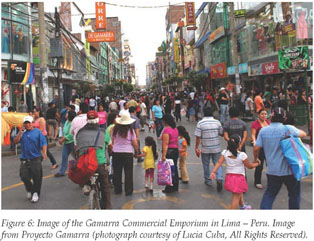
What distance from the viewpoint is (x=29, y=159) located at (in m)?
5.99

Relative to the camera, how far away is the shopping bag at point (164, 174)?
6.04 metres

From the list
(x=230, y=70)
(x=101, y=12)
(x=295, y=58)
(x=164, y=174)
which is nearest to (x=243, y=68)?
(x=230, y=70)

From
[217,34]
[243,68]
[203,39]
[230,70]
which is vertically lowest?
[243,68]

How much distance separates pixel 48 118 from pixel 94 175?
9.28m

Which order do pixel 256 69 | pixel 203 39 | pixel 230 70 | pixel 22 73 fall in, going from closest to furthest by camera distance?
pixel 22 73 < pixel 256 69 < pixel 230 70 < pixel 203 39

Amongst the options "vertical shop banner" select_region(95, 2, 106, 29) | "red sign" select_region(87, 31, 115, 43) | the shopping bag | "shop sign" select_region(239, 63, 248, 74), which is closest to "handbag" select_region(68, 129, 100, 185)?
the shopping bag

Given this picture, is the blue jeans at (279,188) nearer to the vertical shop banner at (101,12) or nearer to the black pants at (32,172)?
the black pants at (32,172)

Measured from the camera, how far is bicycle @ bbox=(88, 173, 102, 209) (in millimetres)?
4648

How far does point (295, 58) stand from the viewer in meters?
10.9

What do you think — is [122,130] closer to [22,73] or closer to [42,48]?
[42,48]

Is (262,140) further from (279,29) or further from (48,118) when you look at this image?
(279,29)

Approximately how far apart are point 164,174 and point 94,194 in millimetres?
1676

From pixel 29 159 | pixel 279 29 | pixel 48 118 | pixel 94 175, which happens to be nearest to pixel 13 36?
pixel 48 118
